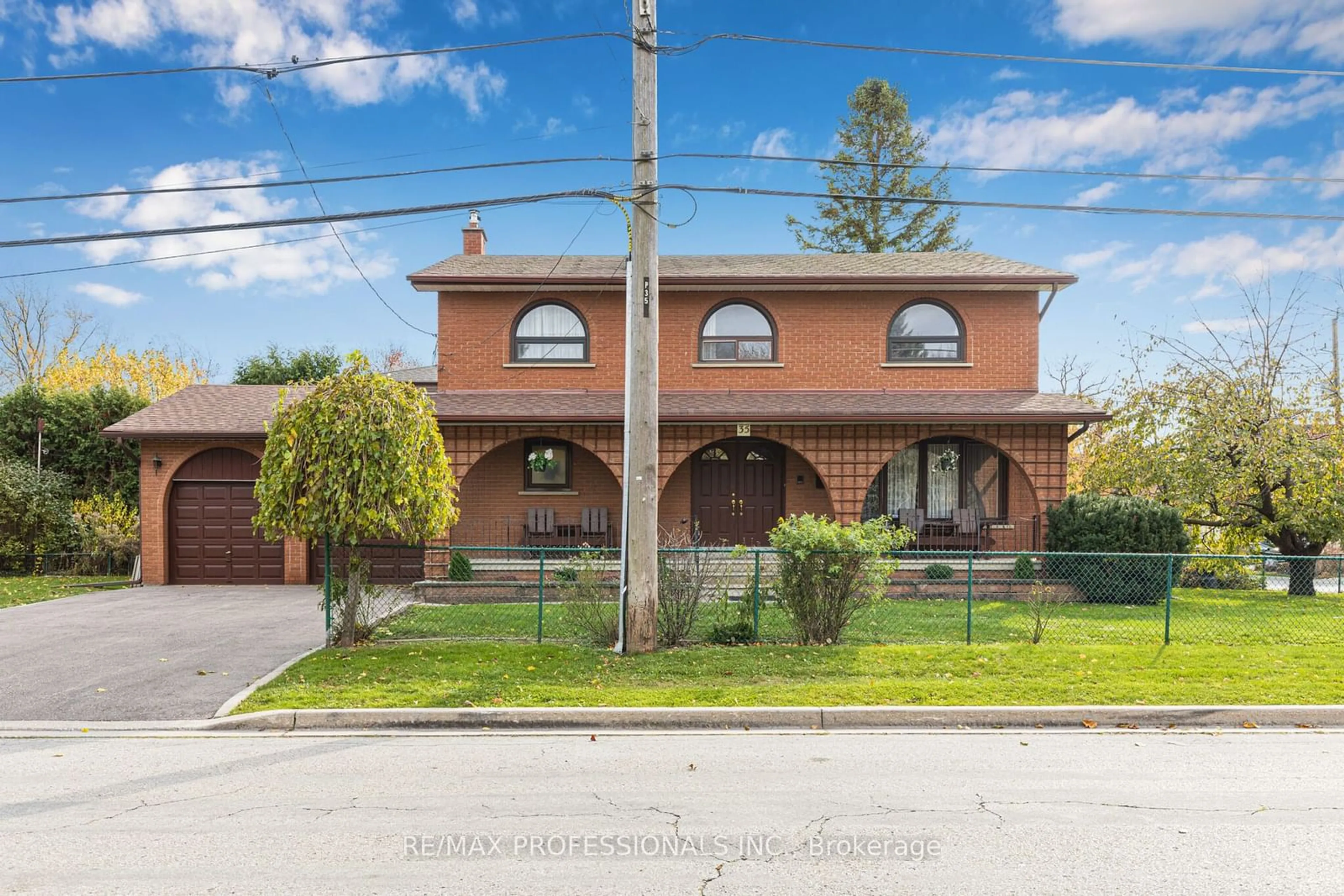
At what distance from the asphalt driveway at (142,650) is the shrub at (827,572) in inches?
238

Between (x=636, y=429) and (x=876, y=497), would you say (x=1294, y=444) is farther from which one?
(x=636, y=429)

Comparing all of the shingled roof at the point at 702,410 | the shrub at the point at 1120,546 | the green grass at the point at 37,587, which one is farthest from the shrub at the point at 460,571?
the shrub at the point at 1120,546

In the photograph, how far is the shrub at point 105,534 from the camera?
19.6m

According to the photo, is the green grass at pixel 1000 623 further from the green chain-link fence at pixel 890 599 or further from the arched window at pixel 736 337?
the arched window at pixel 736 337

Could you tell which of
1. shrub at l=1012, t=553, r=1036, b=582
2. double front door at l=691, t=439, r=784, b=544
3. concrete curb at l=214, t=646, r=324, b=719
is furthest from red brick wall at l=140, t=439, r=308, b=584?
shrub at l=1012, t=553, r=1036, b=582

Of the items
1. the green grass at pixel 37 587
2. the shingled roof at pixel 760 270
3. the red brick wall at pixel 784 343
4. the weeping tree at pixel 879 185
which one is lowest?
the green grass at pixel 37 587

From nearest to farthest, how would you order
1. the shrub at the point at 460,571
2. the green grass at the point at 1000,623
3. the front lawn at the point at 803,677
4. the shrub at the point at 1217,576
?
1. the front lawn at the point at 803,677
2. the green grass at the point at 1000,623
3. the shrub at the point at 460,571
4. the shrub at the point at 1217,576

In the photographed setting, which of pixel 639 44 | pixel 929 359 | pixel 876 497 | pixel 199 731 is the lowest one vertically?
pixel 199 731

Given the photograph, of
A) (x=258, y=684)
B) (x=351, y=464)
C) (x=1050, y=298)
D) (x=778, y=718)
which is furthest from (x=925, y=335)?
(x=258, y=684)

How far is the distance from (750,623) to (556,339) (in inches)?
380

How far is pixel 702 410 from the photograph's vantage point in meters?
16.5

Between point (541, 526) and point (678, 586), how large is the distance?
7.75m

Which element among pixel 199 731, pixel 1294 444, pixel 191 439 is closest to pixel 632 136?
pixel 199 731

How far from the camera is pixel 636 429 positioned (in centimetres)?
970
